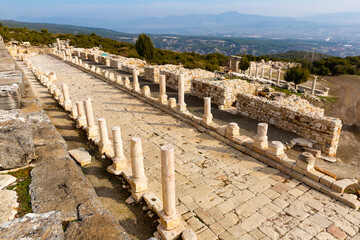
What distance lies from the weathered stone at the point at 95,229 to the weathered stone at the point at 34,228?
264mm

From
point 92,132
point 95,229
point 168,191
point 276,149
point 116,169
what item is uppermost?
point 95,229

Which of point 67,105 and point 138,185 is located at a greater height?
point 67,105

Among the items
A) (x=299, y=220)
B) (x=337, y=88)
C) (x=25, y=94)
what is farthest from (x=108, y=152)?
(x=337, y=88)

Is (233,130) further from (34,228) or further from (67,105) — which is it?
(67,105)

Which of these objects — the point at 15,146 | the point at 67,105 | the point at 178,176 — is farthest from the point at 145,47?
the point at 15,146

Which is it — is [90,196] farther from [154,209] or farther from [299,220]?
[299,220]

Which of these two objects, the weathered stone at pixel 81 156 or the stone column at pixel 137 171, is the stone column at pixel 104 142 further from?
the stone column at pixel 137 171

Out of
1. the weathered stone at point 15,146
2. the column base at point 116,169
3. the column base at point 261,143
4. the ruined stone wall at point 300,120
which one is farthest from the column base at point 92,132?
the ruined stone wall at point 300,120

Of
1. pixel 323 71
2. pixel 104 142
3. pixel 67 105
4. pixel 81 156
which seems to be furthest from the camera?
pixel 323 71

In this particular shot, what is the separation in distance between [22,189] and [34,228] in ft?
3.92

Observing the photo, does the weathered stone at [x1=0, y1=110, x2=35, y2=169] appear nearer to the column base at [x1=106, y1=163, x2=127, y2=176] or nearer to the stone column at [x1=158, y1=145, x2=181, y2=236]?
the stone column at [x1=158, y1=145, x2=181, y2=236]

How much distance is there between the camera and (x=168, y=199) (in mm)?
4742

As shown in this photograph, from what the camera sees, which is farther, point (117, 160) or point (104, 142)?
point (104, 142)

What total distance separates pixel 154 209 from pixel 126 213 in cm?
64
